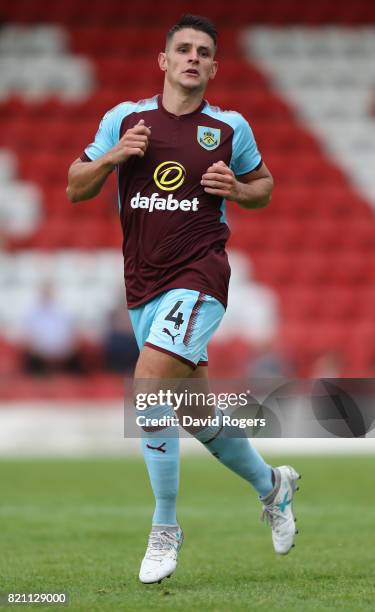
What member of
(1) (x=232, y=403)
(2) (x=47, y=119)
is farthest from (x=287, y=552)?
(2) (x=47, y=119)

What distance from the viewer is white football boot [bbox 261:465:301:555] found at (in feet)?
18.5

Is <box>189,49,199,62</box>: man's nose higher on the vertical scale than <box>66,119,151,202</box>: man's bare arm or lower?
higher

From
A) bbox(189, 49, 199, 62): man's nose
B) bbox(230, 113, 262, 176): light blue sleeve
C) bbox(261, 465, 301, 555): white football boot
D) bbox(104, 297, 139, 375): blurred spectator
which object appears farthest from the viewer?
bbox(104, 297, 139, 375): blurred spectator

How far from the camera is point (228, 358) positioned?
15031mm

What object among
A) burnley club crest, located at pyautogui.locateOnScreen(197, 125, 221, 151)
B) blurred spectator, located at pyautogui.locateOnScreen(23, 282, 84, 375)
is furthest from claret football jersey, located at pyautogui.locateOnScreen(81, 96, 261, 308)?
blurred spectator, located at pyautogui.locateOnScreen(23, 282, 84, 375)

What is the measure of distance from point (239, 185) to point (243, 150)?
0.23 metres

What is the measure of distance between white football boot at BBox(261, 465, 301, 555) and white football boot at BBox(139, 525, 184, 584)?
689 mm

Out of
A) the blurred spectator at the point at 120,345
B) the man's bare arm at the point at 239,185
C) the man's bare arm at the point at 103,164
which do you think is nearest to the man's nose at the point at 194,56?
the man's bare arm at the point at 103,164

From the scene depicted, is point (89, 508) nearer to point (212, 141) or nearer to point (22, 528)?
point (22, 528)

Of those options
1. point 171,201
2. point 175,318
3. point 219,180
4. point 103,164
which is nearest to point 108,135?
point 103,164

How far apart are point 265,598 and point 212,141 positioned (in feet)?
6.32

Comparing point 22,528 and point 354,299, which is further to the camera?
point 354,299

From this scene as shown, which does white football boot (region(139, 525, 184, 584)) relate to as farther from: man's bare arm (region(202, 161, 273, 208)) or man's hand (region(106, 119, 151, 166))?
man's hand (region(106, 119, 151, 166))

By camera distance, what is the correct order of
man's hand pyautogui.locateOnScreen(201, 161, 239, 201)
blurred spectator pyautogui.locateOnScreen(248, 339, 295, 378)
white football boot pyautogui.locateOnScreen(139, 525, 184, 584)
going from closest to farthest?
white football boot pyautogui.locateOnScreen(139, 525, 184, 584) < man's hand pyautogui.locateOnScreen(201, 161, 239, 201) < blurred spectator pyautogui.locateOnScreen(248, 339, 295, 378)
